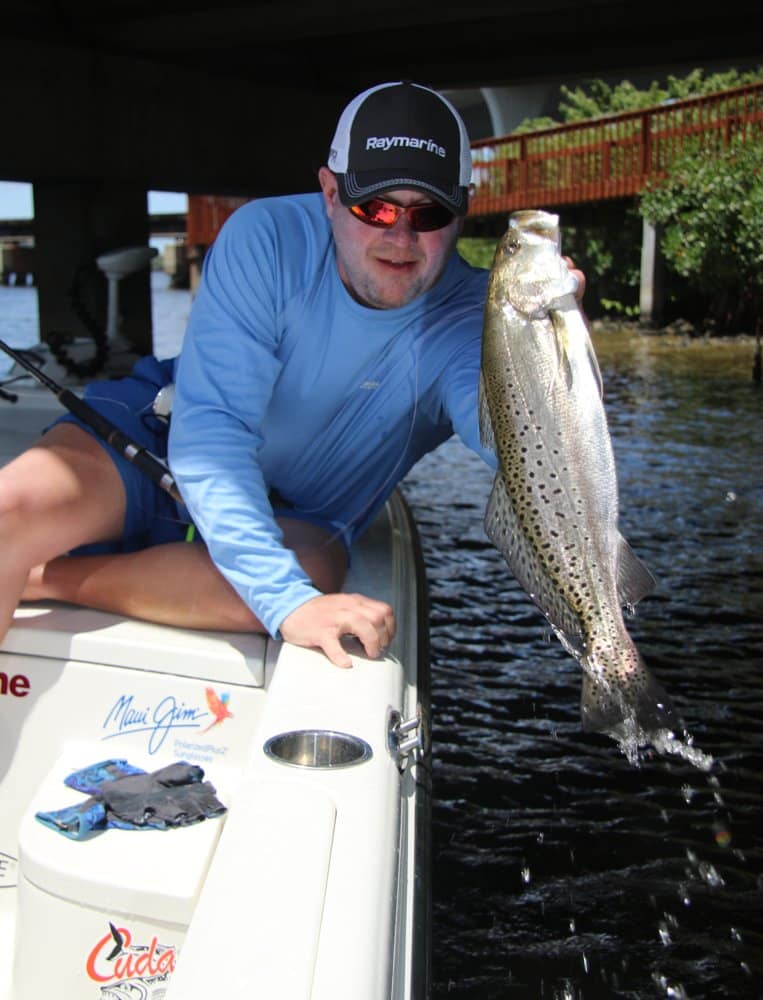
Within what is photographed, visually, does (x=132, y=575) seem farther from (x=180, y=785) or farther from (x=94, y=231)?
(x=94, y=231)

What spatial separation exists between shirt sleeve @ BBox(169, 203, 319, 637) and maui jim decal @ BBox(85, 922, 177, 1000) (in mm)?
723

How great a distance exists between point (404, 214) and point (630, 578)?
1.05 meters

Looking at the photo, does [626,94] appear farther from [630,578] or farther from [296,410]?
[630,578]

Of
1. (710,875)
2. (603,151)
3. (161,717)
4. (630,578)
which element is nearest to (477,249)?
(603,151)

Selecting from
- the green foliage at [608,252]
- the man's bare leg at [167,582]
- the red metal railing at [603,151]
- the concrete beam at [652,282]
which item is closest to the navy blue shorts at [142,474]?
the man's bare leg at [167,582]

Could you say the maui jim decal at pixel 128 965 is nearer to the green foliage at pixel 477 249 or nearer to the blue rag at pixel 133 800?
the blue rag at pixel 133 800

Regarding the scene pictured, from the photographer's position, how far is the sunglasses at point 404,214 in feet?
9.06

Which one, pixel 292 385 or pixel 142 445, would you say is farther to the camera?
pixel 142 445

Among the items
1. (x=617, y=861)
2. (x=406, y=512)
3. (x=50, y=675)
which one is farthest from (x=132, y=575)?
(x=617, y=861)

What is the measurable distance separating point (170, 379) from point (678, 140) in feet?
85.6

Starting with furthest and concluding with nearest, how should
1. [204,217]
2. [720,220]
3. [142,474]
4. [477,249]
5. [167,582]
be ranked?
[477,249] < [204,217] < [720,220] < [142,474] < [167,582]

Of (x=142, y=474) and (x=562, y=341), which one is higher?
(x=562, y=341)

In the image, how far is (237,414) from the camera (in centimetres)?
289

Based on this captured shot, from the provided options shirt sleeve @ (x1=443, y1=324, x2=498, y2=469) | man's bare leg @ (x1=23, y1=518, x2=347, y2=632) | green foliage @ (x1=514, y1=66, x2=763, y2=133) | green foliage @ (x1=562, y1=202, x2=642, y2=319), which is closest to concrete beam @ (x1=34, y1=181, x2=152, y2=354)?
man's bare leg @ (x1=23, y1=518, x2=347, y2=632)
